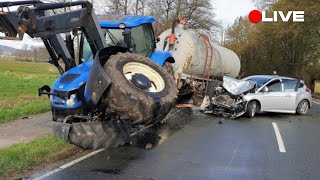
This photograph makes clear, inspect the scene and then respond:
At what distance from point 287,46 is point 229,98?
4049 centimetres

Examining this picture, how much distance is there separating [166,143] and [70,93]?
271 centimetres

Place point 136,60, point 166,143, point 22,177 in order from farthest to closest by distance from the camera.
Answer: point 166,143 < point 136,60 < point 22,177

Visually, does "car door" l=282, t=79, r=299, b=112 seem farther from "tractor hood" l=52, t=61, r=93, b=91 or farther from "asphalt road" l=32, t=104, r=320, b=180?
"tractor hood" l=52, t=61, r=93, b=91

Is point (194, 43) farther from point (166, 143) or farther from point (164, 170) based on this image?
point (164, 170)

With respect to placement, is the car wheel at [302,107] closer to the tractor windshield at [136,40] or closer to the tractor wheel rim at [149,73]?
the tractor windshield at [136,40]

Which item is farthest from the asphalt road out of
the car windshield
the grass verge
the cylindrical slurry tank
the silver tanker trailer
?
the cylindrical slurry tank

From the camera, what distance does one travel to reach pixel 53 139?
9.66 metres

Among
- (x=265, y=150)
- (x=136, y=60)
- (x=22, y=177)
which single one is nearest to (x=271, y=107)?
(x=265, y=150)

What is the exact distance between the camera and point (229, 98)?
16062 mm

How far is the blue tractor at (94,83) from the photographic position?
7.30 metres

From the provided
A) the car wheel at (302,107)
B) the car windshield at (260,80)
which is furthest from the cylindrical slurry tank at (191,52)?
the car wheel at (302,107)

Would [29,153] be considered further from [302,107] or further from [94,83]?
[302,107]

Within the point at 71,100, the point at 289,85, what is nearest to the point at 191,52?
the point at 289,85

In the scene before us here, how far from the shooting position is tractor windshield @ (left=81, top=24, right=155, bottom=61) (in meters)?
11.0
